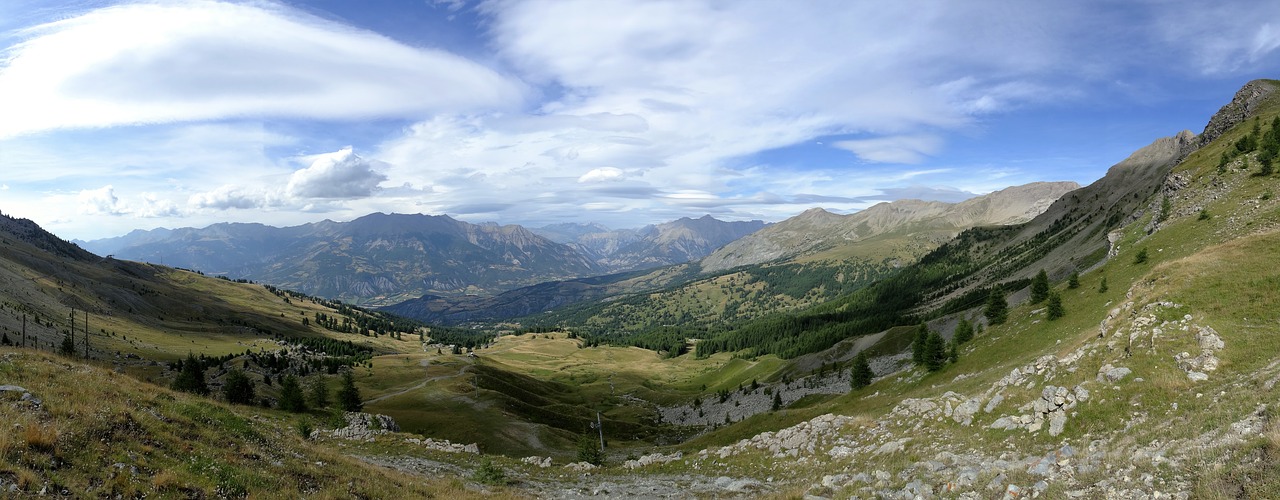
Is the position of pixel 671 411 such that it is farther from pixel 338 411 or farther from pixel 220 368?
pixel 220 368

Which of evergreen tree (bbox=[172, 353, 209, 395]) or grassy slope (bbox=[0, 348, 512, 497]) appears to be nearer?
grassy slope (bbox=[0, 348, 512, 497])

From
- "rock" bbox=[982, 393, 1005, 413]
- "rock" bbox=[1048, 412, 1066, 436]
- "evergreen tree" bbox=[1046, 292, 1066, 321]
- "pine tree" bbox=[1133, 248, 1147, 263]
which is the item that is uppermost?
"pine tree" bbox=[1133, 248, 1147, 263]

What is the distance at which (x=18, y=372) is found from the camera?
18.5 metres

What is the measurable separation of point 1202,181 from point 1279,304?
63731mm

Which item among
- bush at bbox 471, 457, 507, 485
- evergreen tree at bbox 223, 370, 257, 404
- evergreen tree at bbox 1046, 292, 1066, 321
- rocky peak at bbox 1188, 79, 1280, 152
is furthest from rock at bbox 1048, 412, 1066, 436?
rocky peak at bbox 1188, 79, 1280, 152

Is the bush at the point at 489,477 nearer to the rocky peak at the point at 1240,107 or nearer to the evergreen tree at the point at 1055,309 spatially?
the evergreen tree at the point at 1055,309

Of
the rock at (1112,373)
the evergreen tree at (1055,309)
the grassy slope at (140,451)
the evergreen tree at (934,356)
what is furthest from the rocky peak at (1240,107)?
the grassy slope at (140,451)

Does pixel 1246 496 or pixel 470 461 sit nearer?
pixel 1246 496

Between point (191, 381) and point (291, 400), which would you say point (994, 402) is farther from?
point (191, 381)

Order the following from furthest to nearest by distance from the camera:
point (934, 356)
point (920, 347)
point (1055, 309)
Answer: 1. point (920, 347)
2. point (934, 356)
3. point (1055, 309)

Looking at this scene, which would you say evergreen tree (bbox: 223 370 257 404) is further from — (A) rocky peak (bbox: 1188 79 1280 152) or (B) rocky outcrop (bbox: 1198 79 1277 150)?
(A) rocky peak (bbox: 1188 79 1280 152)

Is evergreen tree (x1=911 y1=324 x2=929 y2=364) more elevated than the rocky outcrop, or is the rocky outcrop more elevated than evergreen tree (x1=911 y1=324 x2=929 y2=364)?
the rocky outcrop

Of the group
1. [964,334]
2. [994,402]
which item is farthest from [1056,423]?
[964,334]

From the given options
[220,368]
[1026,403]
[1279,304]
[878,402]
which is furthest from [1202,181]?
[220,368]
